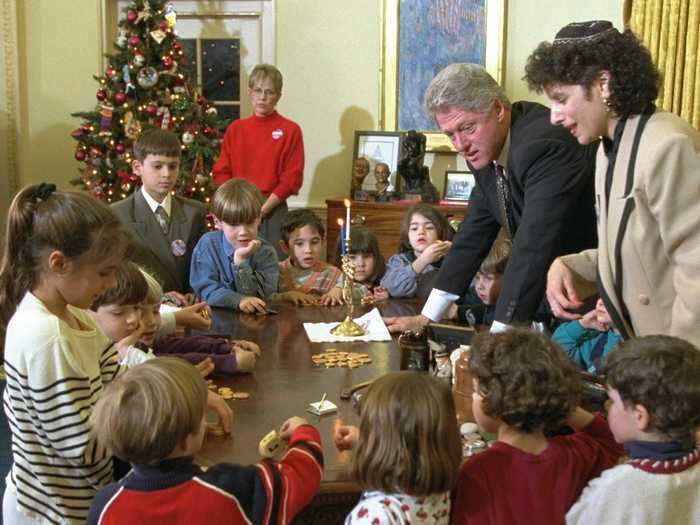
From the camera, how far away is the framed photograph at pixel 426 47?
20.1 ft

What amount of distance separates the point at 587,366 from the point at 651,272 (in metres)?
0.81

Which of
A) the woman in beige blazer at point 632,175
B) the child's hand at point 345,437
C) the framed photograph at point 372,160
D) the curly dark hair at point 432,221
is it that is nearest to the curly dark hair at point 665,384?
the woman in beige blazer at point 632,175

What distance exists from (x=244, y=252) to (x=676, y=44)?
331 cm

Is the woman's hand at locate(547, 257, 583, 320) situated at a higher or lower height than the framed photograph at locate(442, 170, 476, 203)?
higher

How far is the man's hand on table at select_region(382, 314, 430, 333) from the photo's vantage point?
2.73 m

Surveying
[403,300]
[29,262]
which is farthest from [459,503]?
[403,300]

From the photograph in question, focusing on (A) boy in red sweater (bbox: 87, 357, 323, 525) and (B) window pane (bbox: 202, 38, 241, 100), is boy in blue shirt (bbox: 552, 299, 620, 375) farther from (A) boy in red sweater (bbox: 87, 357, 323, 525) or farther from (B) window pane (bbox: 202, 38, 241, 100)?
(B) window pane (bbox: 202, 38, 241, 100)

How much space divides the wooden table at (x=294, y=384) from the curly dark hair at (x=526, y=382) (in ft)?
1.13

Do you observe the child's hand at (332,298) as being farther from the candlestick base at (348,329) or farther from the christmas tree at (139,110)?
the christmas tree at (139,110)

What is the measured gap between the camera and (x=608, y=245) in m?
1.85

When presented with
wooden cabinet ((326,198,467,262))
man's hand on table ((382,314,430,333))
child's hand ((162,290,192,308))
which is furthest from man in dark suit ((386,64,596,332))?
wooden cabinet ((326,198,467,262))

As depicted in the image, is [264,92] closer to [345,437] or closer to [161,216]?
[161,216]

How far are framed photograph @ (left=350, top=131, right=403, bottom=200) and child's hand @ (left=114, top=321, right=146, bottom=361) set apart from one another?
406cm

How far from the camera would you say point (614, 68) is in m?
1.81
